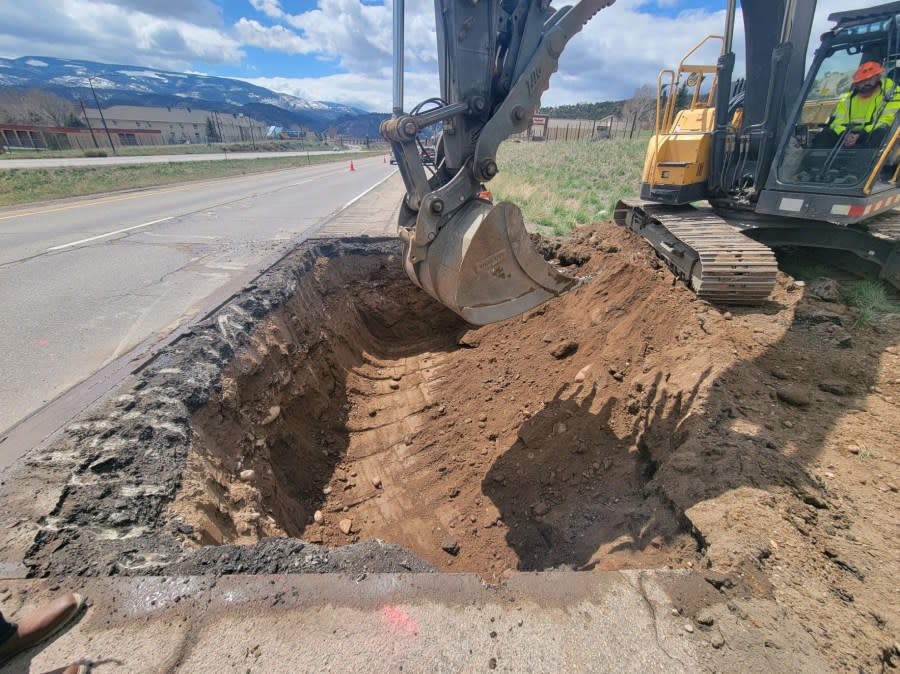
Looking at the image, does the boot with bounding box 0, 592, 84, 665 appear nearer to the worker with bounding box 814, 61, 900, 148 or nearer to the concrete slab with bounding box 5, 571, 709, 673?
the concrete slab with bounding box 5, 571, 709, 673

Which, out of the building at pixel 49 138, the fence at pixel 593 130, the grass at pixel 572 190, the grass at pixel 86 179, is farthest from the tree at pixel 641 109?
the building at pixel 49 138

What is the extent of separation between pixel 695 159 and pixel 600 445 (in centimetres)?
496

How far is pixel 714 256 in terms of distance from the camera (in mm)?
5141

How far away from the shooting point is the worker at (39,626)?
65.4 inches

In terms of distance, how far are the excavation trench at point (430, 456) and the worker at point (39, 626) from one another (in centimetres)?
51

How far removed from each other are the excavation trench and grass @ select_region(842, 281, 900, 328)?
2.75 metres

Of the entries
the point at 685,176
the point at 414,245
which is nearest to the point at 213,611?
the point at 414,245

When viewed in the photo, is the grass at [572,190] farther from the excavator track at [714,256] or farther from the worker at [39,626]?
the worker at [39,626]

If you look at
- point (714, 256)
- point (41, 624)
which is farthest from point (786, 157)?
point (41, 624)

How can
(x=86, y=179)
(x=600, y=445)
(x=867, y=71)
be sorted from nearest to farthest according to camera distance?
(x=600, y=445), (x=867, y=71), (x=86, y=179)

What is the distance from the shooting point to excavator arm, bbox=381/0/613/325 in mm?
3148

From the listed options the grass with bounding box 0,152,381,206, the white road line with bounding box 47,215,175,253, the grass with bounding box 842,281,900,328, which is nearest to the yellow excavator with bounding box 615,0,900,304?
the grass with bounding box 842,281,900,328

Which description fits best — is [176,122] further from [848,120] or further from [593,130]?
[848,120]

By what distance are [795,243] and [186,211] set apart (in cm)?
1392
